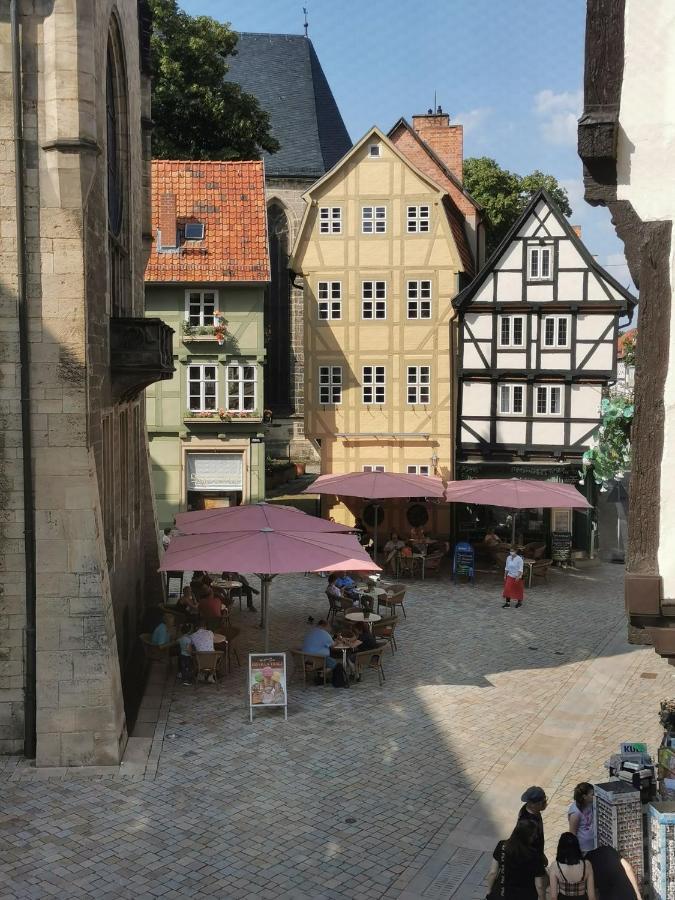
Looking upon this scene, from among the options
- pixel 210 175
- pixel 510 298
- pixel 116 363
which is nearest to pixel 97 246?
pixel 116 363

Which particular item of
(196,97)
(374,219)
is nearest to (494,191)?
(196,97)

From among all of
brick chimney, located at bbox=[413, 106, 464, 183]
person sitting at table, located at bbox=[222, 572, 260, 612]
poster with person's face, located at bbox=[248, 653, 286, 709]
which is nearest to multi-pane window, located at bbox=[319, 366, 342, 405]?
person sitting at table, located at bbox=[222, 572, 260, 612]

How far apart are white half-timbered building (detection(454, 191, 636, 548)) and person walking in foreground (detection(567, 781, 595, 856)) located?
1824 cm

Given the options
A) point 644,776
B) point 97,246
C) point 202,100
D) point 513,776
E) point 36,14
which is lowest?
point 513,776

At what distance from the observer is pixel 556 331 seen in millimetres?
27391

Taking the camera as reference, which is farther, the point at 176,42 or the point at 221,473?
the point at 176,42

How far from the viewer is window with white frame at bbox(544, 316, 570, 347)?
27.3 meters

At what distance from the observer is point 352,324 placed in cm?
3000

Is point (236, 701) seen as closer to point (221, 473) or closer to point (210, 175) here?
point (221, 473)

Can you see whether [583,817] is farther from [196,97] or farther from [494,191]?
[494,191]

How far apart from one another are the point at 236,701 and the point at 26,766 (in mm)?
3536

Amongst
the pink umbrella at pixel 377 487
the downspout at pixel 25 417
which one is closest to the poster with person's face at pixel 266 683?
the downspout at pixel 25 417

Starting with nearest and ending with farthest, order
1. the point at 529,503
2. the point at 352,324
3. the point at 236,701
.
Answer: the point at 236,701, the point at 529,503, the point at 352,324

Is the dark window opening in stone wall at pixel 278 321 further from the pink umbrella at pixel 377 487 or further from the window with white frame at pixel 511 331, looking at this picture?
the pink umbrella at pixel 377 487
